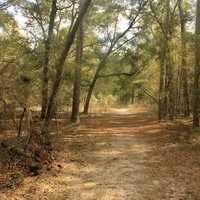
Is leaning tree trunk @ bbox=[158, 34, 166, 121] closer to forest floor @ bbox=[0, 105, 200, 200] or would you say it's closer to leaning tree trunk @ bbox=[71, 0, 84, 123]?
leaning tree trunk @ bbox=[71, 0, 84, 123]

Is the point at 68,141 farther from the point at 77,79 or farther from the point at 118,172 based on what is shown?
the point at 77,79

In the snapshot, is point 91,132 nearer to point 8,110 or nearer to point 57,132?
point 57,132

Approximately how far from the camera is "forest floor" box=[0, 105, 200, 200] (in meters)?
6.05

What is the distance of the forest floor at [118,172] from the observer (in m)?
6.05

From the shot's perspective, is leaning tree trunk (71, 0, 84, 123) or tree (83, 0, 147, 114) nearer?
leaning tree trunk (71, 0, 84, 123)

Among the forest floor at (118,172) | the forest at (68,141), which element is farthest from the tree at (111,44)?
the forest floor at (118,172)

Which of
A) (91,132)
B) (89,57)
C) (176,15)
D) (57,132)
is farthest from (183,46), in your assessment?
(89,57)

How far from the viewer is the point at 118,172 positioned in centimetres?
750

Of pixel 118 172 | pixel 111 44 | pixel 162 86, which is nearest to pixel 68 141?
pixel 118 172

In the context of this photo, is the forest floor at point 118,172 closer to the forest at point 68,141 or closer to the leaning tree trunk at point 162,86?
the forest at point 68,141

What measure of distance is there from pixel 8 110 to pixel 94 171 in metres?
2.63

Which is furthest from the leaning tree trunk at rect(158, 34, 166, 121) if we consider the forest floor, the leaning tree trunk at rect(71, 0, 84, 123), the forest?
the forest floor

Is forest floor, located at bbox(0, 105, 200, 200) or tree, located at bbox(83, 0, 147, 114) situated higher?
tree, located at bbox(83, 0, 147, 114)

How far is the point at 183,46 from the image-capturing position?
16891 mm
